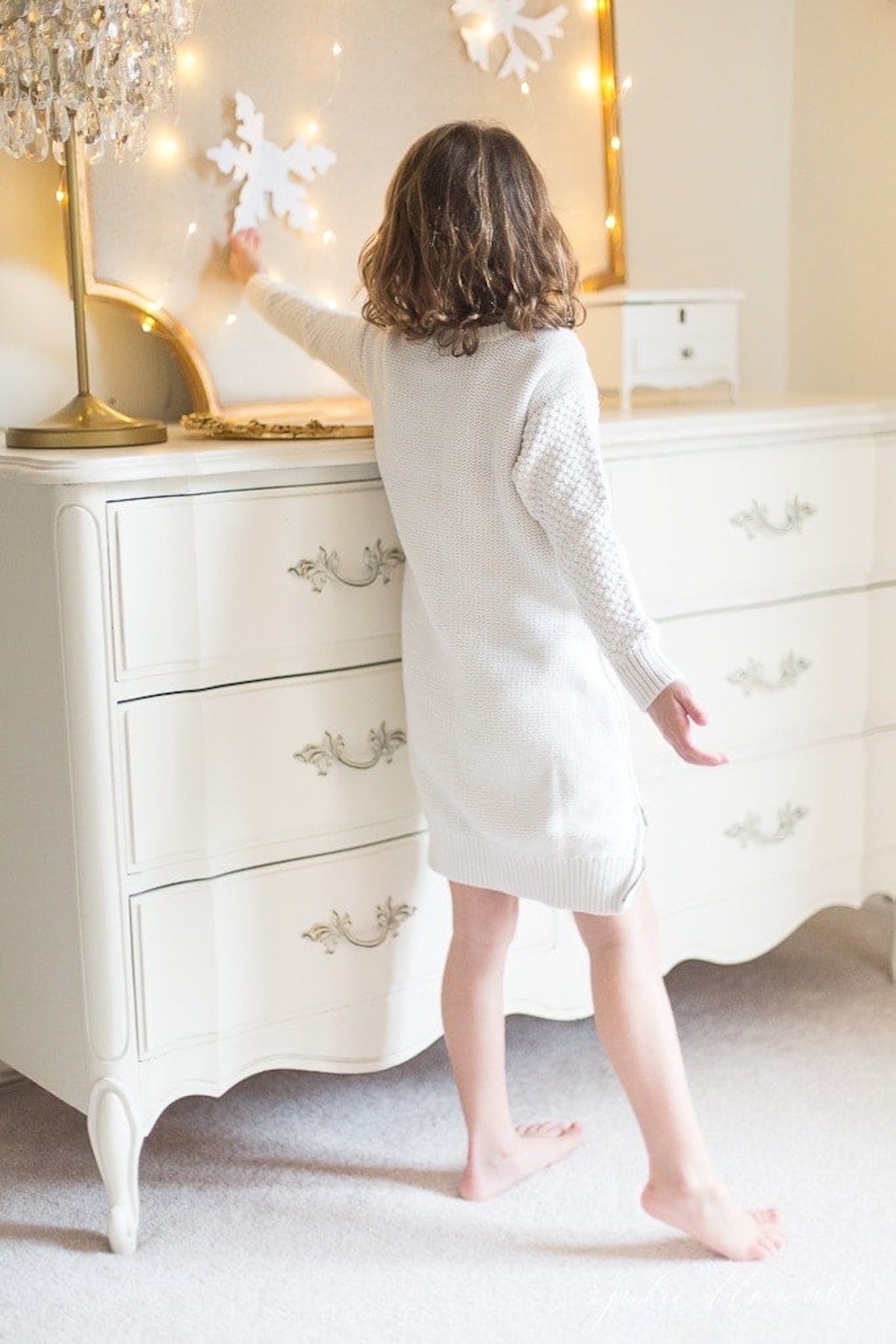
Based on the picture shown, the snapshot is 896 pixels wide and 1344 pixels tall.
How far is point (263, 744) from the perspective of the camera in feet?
5.91

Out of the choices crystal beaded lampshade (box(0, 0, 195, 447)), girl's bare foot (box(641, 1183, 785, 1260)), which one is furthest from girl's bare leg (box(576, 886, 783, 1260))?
crystal beaded lampshade (box(0, 0, 195, 447))

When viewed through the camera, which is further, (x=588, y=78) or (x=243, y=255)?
(x=588, y=78)

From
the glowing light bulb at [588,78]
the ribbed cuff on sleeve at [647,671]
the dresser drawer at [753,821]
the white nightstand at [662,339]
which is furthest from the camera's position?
the glowing light bulb at [588,78]

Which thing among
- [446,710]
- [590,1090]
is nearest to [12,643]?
[446,710]

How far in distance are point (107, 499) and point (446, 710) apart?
42 cm

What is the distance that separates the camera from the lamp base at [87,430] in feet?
5.81

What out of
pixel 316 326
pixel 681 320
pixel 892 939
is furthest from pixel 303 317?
pixel 892 939

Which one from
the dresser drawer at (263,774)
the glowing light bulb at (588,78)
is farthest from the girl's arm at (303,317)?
the glowing light bulb at (588,78)

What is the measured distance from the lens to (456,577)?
1.71m

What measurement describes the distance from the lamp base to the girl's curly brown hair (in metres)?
0.34

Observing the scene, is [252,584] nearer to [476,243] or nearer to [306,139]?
[476,243]

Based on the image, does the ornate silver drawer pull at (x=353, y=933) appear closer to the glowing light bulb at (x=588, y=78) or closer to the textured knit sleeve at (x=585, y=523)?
the textured knit sleeve at (x=585, y=523)

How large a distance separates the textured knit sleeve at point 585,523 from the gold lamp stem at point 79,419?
45 cm

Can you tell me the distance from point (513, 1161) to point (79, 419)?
0.98 metres
